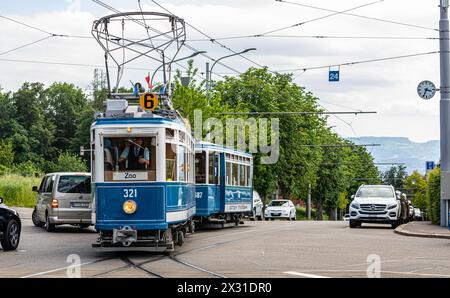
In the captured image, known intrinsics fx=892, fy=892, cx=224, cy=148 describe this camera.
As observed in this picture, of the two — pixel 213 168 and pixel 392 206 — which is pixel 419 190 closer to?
pixel 392 206

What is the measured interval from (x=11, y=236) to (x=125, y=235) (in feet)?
10.7

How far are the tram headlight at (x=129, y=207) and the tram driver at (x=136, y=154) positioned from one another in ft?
2.60

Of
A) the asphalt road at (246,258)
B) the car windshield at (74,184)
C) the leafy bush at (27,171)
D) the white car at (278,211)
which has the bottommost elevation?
the white car at (278,211)

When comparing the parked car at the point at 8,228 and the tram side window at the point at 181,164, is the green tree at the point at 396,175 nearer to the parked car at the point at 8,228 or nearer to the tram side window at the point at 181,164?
the tram side window at the point at 181,164

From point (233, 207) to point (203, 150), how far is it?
13.1ft

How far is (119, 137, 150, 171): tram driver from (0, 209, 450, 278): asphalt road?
1930 mm

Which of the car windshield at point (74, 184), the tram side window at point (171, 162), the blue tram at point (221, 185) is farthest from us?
the blue tram at point (221, 185)

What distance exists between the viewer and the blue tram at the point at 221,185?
27938mm

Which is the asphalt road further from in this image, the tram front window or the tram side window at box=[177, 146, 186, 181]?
the tram front window

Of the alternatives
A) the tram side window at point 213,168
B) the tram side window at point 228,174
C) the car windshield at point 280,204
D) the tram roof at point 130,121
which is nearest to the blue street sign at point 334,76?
the tram side window at point 228,174

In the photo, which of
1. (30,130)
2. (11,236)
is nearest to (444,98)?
(11,236)

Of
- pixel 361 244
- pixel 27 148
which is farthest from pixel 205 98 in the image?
pixel 27 148

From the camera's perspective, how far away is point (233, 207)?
31.6 meters

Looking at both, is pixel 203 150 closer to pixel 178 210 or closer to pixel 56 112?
pixel 178 210
